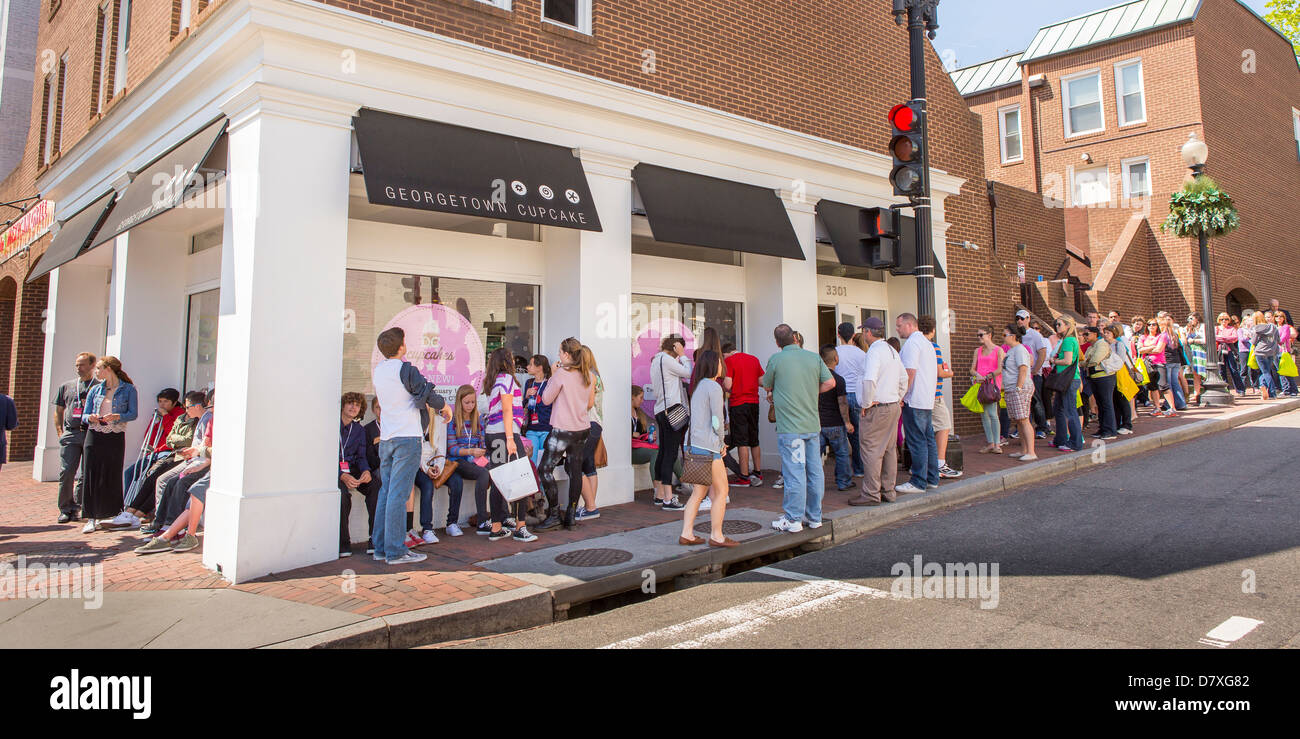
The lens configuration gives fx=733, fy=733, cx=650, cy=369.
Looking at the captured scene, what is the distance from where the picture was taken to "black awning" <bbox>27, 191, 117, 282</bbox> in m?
9.32

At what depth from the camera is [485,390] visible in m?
7.13

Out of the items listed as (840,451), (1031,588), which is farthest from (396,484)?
(840,451)

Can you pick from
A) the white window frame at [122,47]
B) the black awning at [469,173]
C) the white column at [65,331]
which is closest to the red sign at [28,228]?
the white column at [65,331]

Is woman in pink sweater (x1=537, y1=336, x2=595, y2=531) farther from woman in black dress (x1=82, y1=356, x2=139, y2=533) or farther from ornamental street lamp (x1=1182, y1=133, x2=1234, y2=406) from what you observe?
ornamental street lamp (x1=1182, y1=133, x2=1234, y2=406)

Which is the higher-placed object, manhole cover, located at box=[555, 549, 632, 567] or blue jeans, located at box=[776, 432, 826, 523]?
blue jeans, located at box=[776, 432, 826, 523]

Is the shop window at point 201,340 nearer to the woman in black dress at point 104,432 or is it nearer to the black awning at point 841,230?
the woman in black dress at point 104,432

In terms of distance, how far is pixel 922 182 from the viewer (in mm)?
8453

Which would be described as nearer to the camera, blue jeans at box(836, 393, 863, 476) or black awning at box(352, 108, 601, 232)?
black awning at box(352, 108, 601, 232)

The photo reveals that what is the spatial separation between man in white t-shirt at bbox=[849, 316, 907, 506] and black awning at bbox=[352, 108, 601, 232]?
324 centimetres

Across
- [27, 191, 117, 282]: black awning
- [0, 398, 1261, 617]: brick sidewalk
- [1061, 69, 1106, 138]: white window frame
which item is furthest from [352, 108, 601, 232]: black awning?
[1061, 69, 1106, 138]: white window frame
